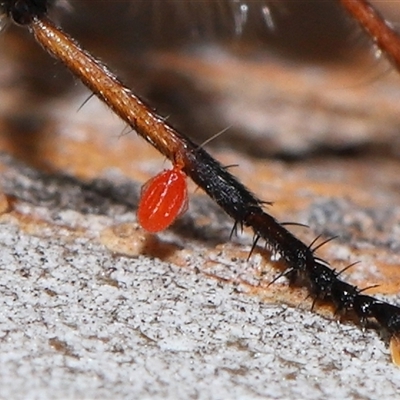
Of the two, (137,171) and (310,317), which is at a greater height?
(137,171)

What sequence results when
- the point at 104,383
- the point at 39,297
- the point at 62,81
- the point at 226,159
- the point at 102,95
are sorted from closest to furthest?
1. the point at 104,383
2. the point at 39,297
3. the point at 102,95
4. the point at 226,159
5. the point at 62,81

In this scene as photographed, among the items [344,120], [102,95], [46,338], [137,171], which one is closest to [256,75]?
[344,120]

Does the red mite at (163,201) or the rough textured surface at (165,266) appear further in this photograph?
the red mite at (163,201)

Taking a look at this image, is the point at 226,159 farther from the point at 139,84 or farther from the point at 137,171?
the point at 139,84

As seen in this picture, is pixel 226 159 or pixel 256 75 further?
pixel 256 75

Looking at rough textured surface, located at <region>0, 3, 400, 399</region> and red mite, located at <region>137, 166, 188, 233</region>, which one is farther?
red mite, located at <region>137, 166, 188, 233</region>
